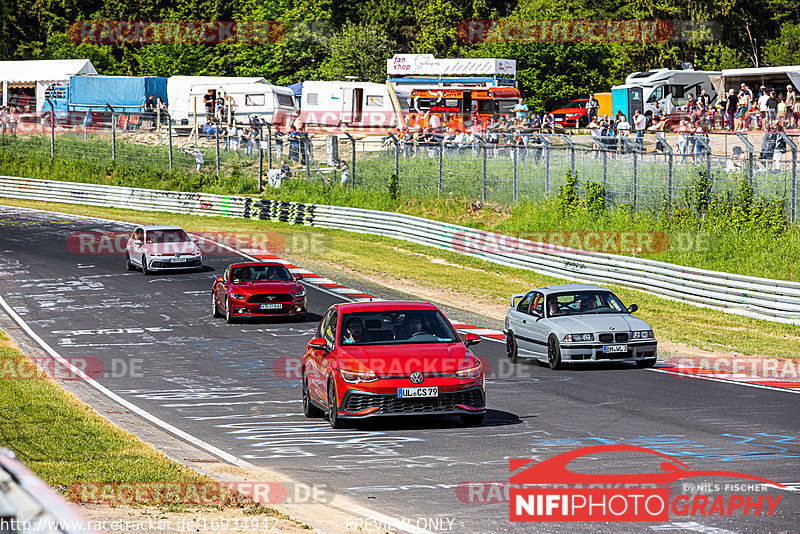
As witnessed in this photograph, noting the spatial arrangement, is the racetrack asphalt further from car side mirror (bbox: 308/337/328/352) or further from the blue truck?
the blue truck

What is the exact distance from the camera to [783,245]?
2833cm

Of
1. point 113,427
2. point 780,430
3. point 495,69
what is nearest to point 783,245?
point 780,430

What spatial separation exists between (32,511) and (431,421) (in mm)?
10102

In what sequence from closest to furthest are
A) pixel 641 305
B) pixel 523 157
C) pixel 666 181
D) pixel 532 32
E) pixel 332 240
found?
pixel 641 305, pixel 666 181, pixel 523 157, pixel 332 240, pixel 532 32

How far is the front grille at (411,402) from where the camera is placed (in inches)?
512

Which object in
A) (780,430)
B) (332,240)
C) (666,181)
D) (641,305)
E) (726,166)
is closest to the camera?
(780,430)

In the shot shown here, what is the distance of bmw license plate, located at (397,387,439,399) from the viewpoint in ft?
42.5

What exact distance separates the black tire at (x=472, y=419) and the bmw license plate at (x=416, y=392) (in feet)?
2.36

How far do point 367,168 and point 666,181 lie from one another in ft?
51.2

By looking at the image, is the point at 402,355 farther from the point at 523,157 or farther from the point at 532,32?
the point at 532,32

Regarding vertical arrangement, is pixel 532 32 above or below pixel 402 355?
above

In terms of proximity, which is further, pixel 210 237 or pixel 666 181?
pixel 210 237

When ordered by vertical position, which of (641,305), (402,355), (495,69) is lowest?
(641,305)
